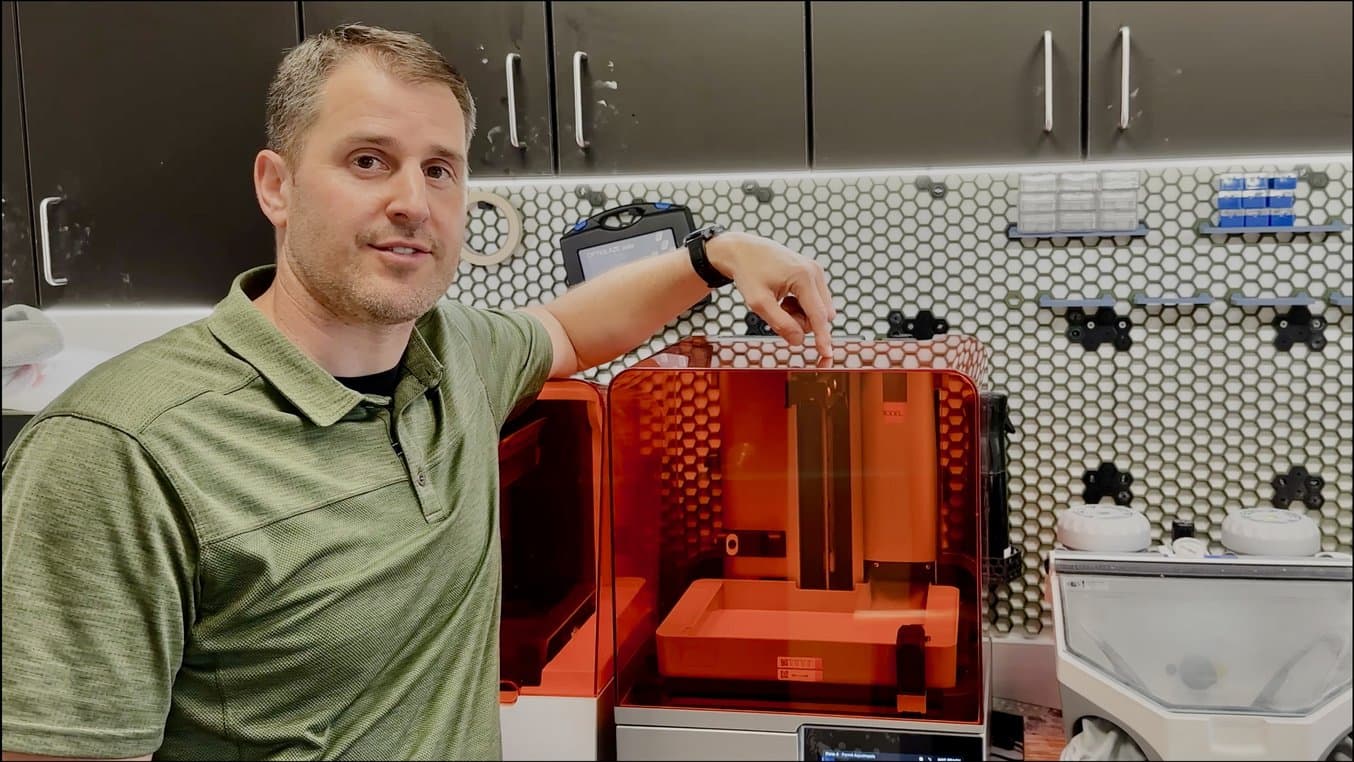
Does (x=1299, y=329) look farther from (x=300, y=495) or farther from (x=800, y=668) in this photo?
(x=300, y=495)

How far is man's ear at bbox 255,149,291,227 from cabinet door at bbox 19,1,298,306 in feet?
2.38

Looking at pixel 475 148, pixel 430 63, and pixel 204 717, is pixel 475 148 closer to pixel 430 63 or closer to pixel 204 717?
pixel 430 63

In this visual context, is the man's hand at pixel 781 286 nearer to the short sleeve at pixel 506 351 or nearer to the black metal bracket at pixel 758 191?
the short sleeve at pixel 506 351

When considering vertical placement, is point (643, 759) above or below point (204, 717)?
below

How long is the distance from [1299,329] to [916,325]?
1.81ft

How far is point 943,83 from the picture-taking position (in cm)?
158

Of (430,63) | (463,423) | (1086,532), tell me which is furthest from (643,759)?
(430,63)

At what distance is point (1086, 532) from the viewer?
4.68ft

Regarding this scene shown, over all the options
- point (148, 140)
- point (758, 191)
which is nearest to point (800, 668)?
point (758, 191)

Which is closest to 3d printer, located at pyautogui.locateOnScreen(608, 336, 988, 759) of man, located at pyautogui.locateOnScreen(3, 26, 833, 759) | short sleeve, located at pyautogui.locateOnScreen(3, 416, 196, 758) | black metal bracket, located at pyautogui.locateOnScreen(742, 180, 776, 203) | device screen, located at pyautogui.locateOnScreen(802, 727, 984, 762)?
device screen, located at pyautogui.locateOnScreen(802, 727, 984, 762)

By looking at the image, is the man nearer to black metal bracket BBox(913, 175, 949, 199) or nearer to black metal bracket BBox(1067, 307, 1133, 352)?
black metal bracket BBox(913, 175, 949, 199)

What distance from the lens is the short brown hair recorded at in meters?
1.01

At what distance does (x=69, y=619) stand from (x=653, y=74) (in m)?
1.13

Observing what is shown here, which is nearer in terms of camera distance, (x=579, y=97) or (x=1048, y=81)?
(x=1048, y=81)
